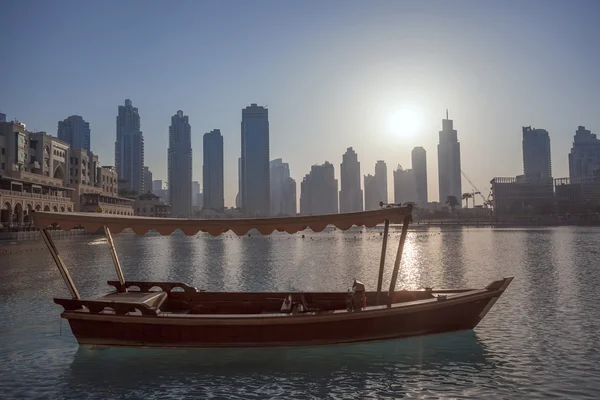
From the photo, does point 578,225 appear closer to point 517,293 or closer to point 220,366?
point 517,293

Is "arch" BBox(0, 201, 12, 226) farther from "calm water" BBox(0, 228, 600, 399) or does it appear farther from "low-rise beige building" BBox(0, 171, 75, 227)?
"calm water" BBox(0, 228, 600, 399)

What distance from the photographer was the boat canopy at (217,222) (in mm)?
12281

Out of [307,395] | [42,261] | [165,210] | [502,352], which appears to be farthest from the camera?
[165,210]

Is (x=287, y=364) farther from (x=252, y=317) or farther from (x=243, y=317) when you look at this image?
(x=243, y=317)

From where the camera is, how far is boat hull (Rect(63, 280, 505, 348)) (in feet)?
39.3

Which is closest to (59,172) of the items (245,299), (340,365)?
(245,299)

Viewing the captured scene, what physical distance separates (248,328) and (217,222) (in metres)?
3.07

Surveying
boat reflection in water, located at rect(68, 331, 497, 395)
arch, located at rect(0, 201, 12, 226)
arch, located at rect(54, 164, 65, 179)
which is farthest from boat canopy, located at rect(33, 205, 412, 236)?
arch, located at rect(54, 164, 65, 179)

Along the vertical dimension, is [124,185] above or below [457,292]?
above

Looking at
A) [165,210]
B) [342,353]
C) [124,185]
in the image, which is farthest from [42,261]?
[124,185]

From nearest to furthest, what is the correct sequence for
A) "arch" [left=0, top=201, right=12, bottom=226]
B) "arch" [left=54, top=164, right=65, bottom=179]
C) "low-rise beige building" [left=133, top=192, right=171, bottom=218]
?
"arch" [left=0, top=201, right=12, bottom=226], "arch" [left=54, top=164, right=65, bottom=179], "low-rise beige building" [left=133, top=192, right=171, bottom=218]

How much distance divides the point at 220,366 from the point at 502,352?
805 cm

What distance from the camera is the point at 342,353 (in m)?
12.5

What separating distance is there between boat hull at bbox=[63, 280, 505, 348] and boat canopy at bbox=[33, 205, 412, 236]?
2.39 m
